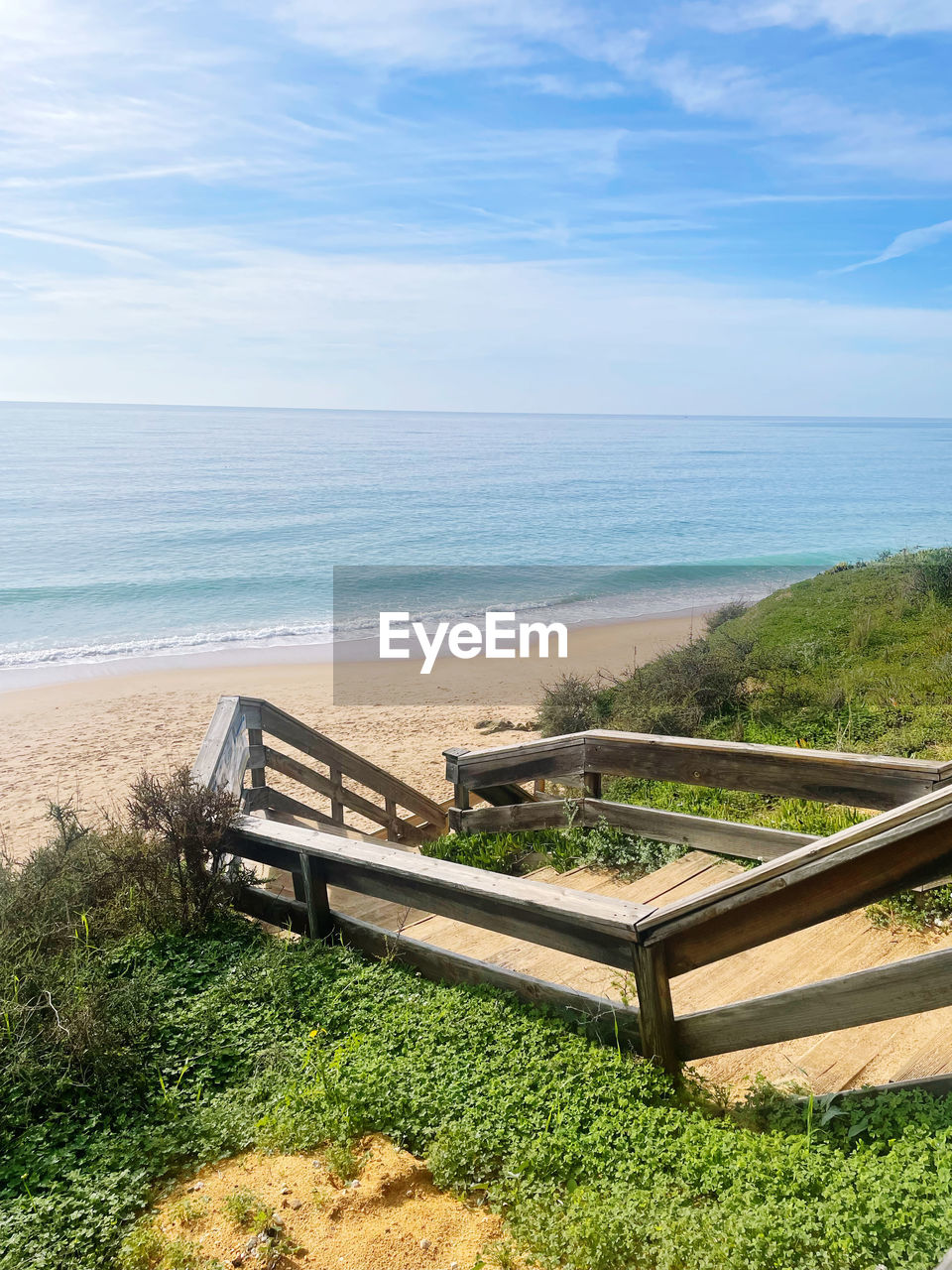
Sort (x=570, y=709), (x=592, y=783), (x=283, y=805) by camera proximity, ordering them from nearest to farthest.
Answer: (x=592, y=783) → (x=283, y=805) → (x=570, y=709)

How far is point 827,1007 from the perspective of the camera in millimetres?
2748

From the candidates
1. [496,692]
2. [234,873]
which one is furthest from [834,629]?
[234,873]

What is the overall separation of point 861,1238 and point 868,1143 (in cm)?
55

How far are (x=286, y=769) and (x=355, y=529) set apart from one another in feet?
128

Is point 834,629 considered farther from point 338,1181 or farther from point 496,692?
point 338,1181

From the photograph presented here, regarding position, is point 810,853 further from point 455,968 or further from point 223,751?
point 223,751

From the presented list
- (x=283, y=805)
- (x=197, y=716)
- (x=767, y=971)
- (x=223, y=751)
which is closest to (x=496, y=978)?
(x=767, y=971)

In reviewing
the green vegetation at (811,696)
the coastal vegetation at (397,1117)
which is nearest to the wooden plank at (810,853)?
the coastal vegetation at (397,1117)

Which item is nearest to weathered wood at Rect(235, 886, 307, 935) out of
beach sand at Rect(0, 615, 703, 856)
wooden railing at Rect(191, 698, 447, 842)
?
wooden railing at Rect(191, 698, 447, 842)

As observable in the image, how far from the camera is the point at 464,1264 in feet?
7.98

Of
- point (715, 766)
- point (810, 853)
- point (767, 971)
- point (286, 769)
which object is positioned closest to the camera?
point (810, 853)

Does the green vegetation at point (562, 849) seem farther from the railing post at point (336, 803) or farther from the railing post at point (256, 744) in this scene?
the railing post at point (256, 744)

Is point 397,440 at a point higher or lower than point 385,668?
higher

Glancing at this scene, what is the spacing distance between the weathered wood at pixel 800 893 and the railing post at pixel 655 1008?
0.05m
